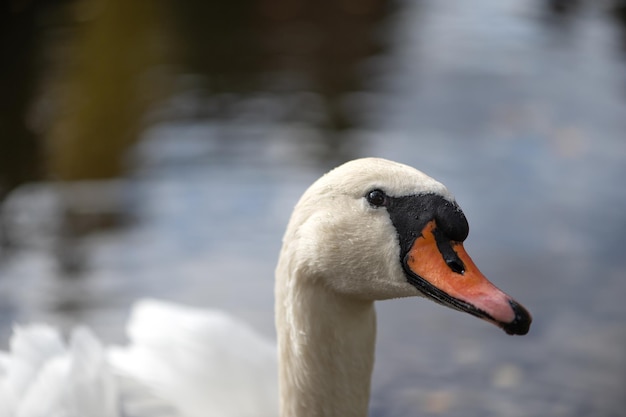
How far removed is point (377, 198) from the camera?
2.08 m

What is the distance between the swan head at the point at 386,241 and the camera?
6.57 feet

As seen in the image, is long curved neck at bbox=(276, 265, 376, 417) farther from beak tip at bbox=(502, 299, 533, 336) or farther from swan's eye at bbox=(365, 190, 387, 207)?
beak tip at bbox=(502, 299, 533, 336)

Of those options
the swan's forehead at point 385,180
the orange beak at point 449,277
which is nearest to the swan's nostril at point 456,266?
the orange beak at point 449,277

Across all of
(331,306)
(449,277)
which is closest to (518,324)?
(449,277)

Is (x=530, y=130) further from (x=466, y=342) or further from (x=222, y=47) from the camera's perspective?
(x=222, y=47)

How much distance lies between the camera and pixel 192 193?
5375 millimetres

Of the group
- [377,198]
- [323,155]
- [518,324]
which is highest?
[323,155]

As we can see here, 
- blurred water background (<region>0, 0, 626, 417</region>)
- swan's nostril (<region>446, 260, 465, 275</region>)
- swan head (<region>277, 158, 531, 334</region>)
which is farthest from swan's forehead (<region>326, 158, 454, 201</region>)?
blurred water background (<region>0, 0, 626, 417</region>)

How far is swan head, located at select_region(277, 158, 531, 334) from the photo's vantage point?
200 centimetres

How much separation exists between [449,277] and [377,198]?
0.81 ft

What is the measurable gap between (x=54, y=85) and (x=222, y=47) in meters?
1.34

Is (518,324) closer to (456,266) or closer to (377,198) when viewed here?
(456,266)

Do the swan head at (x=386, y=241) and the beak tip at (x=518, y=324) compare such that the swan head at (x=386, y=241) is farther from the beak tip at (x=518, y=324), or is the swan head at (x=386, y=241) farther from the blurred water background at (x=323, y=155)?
the blurred water background at (x=323, y=155)

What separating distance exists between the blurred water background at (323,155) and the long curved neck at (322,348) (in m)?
1.42
